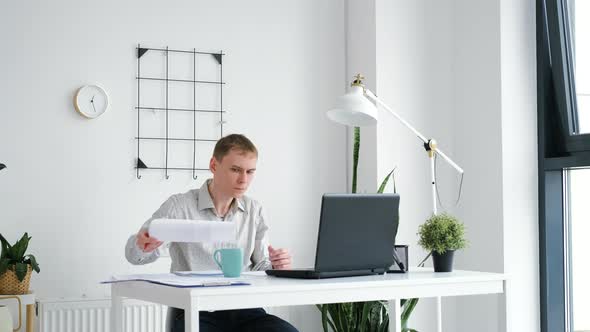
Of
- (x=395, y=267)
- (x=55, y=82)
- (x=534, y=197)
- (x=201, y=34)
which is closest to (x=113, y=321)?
(x=395, y=267)

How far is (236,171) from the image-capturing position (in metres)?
3.21

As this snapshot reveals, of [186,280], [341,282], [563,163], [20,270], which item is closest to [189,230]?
[186,280]

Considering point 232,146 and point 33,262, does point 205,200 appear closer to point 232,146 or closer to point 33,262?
point 232,146

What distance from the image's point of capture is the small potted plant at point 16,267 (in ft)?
11.9

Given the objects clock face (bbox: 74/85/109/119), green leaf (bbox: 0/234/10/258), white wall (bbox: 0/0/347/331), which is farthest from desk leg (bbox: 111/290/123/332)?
clock face (bbox: 74/85/109/119)

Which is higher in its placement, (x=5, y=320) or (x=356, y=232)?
(x=356, y=232)

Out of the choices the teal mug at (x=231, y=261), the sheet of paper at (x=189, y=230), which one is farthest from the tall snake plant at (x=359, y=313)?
the sheet of paper at (x=189, y=230)

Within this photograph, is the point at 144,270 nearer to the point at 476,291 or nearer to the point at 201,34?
the point at 201,34

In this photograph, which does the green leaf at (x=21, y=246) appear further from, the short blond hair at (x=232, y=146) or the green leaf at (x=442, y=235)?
the green leaf at (x=442, y=235)

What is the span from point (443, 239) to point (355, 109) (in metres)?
0.58

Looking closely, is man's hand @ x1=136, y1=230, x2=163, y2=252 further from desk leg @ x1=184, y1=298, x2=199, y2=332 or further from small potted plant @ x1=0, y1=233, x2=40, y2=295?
small potted plant @ x1=0, y1=233, x2=40, y2=295

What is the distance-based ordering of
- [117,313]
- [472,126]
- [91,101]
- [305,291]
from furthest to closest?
[472,126], [91,101], [117,313], [305,291]

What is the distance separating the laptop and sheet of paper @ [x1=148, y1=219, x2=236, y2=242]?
1.00 feet

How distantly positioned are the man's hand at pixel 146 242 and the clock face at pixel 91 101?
5.02 ft
